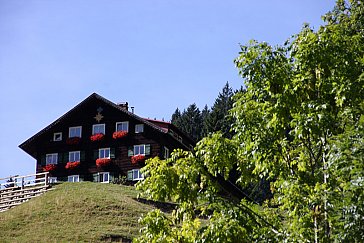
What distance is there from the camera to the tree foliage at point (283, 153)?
1174 cm

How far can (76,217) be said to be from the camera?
3847 cm

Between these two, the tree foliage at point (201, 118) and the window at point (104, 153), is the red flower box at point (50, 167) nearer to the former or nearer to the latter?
the window at point (104, 153)

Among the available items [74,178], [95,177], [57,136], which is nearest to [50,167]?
[74,178]

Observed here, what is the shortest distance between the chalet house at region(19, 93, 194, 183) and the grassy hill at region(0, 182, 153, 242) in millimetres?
12299

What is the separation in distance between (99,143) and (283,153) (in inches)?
1952

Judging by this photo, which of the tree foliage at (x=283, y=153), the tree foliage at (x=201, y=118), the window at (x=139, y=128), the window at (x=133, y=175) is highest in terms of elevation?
the tree foliage at (x=201, y=118)

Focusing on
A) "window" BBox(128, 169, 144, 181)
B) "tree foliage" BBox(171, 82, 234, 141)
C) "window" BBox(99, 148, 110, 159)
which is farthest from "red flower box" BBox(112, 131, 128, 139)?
"tree foliage" BBox(171, 82, 234, 141)

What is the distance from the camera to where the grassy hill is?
3409 cm

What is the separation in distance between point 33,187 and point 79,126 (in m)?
15.7

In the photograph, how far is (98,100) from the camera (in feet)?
205

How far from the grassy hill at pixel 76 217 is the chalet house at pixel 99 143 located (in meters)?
12.3

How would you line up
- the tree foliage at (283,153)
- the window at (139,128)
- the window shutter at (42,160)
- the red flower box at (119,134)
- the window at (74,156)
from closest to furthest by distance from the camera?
the tree foliage at (283,153)
the window at (139,128)
the red flower box at (119,134)
the window at (74,156)
the window shutter at (42,160)

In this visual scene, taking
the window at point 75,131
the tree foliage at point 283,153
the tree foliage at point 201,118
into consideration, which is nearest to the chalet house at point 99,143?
the window at point 75,131

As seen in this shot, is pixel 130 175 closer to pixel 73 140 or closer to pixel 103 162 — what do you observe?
pixel 103 162
